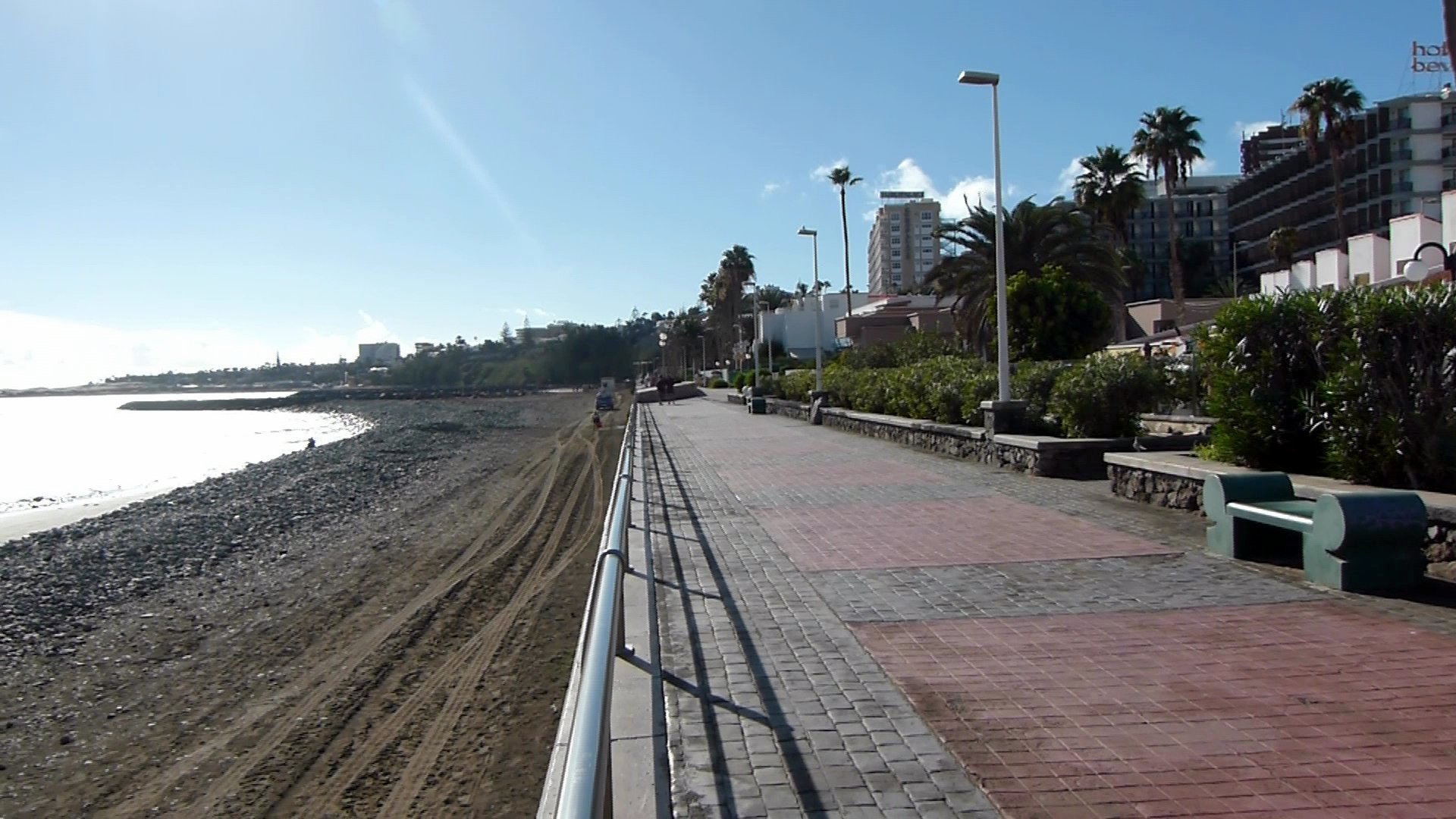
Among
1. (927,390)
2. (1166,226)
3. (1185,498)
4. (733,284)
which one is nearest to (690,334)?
(733,284)

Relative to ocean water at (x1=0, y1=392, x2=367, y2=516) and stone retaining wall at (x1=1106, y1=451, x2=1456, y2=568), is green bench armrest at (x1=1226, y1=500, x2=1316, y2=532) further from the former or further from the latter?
ocean water at (x1=0, y1=392, x2=367, y2=516)

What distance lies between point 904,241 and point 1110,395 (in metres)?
161

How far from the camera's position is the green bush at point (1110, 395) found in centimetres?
1348

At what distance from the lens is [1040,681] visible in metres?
5.05

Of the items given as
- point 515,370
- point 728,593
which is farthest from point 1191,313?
point 515,370

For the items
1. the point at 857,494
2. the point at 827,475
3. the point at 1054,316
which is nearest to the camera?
the point at 857,494

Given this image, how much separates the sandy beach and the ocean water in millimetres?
12206

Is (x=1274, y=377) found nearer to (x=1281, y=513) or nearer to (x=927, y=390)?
(x=1281, y=513)

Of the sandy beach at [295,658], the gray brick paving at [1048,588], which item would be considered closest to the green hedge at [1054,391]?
the gray brick paving at [1048,588]

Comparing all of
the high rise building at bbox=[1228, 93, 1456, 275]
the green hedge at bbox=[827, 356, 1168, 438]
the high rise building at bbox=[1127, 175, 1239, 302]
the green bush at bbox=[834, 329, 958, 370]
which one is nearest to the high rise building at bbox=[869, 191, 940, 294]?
the high rise building at bbox=[1127, 175, 1239, 302]

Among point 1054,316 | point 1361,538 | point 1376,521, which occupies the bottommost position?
point 1361,538

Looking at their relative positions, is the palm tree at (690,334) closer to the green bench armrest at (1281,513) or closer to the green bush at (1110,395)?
the green bush at (1110,395)

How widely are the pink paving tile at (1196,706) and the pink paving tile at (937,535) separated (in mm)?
1993

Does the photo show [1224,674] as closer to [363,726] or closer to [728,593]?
[728,593]
